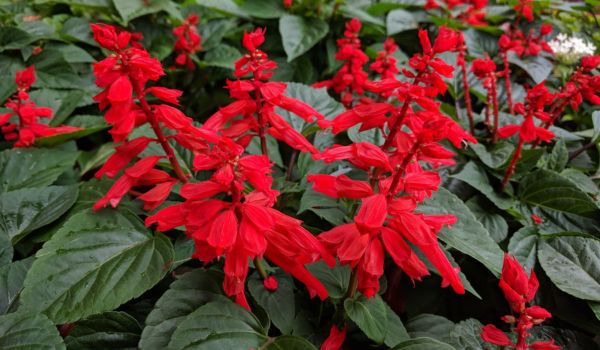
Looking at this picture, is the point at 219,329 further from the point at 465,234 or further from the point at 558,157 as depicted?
the point at 558,157

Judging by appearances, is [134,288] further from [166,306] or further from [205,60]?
[205,60]

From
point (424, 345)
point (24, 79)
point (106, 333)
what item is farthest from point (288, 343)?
point (24, 79)

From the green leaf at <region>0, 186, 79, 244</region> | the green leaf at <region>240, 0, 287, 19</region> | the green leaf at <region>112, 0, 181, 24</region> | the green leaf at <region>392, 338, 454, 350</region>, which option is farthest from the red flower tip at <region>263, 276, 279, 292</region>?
the green leaf at <region>240, 0, 287, 19</region>

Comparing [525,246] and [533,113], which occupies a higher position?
[533,113]

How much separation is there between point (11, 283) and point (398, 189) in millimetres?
689

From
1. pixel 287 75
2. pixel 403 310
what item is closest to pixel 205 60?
pixel 287 75

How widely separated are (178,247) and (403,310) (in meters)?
0.51

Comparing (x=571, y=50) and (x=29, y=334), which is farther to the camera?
(x=571, y=50)

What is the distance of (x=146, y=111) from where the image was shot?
33.0 inches

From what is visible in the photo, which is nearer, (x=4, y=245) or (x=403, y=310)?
(x=4, y=245)

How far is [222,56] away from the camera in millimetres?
1794

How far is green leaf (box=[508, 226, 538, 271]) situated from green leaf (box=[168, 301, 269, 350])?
552mm

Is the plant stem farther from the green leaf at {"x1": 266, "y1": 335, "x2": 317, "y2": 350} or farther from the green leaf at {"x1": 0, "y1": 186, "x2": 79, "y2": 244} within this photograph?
the green leaf at {"x1": 266, "y1": 335, "x2": 317, "y2": 350}

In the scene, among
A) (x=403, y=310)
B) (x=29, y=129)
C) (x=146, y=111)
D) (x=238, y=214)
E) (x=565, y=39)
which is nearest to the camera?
(x=238, y=214)
